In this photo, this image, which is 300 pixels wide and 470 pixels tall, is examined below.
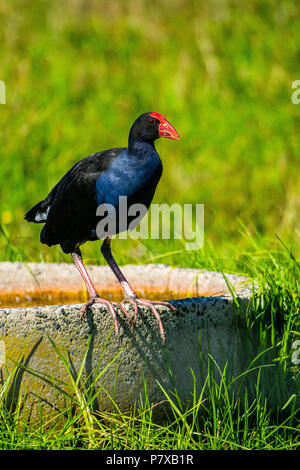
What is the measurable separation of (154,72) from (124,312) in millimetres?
5333

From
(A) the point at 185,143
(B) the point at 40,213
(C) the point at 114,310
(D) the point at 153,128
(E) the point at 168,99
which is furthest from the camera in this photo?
(E) the point at 168,99

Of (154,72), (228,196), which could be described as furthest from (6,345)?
(154,72)

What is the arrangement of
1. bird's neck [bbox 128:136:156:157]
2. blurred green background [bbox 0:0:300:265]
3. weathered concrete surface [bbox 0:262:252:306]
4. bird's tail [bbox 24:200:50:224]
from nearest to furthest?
bird's neck [bbox 128:136:156:157]
bird's tail [bbox 24:200:50:224]
weathered concrete surface [bbox 0:262:252:306]
blurred green background [bbox 0:0:300:265]

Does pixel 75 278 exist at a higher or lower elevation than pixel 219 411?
higher

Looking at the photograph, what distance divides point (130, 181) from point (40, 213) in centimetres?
76

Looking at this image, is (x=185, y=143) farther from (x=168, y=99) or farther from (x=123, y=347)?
(x=123, y=347)

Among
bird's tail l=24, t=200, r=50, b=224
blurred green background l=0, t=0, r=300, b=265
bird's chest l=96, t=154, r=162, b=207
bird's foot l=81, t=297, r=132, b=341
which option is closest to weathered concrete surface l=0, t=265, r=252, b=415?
bird's foot l=81, t=297, r=132, b=341

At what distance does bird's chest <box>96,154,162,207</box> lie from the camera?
116 inches

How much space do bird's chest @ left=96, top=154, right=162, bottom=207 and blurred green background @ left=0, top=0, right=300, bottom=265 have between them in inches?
63.9

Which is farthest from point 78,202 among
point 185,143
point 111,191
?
point 185,143

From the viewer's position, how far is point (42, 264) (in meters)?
3.96

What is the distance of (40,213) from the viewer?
11.6 ft

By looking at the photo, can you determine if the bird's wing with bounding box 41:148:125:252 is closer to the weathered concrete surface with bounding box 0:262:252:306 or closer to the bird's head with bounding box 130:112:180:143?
the bird's head with bounding box 130:112:180:143

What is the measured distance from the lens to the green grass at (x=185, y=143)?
296 centimetres
